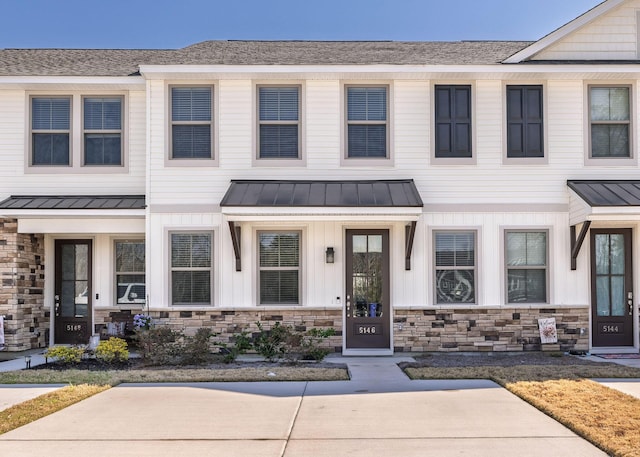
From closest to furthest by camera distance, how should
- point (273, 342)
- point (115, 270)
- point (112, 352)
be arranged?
point (112, 352)
point (273, 342)
point (115, 270)

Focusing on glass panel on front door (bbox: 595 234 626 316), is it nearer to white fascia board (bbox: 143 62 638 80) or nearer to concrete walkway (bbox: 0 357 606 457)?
white fascia board (bbox: 143 62 638 80)

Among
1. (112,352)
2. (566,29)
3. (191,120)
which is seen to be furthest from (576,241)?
(112,352)

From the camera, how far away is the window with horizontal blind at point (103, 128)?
13258mm

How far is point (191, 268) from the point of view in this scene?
1268 centimetres

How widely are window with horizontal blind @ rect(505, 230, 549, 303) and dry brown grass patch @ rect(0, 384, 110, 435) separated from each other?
774 cm

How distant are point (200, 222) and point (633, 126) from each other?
8.59m

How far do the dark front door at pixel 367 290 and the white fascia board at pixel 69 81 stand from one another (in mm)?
5226

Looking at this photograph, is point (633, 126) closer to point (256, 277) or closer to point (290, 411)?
point (256, 277)

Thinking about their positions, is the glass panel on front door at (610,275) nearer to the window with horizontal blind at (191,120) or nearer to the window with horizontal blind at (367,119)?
the window with horizontal blind at (367,119)

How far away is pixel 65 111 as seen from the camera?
13.3 metres

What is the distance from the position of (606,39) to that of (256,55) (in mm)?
6968

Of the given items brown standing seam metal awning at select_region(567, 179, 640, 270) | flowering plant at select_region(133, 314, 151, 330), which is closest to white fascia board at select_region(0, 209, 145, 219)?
flowering plant at select_region(133, 314, 151, 330)

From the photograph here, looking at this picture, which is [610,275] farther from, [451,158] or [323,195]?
[323,195]

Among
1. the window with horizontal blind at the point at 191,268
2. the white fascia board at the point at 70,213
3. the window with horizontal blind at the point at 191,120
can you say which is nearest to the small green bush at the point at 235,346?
the window with horizontal blind at the point at 191,268
